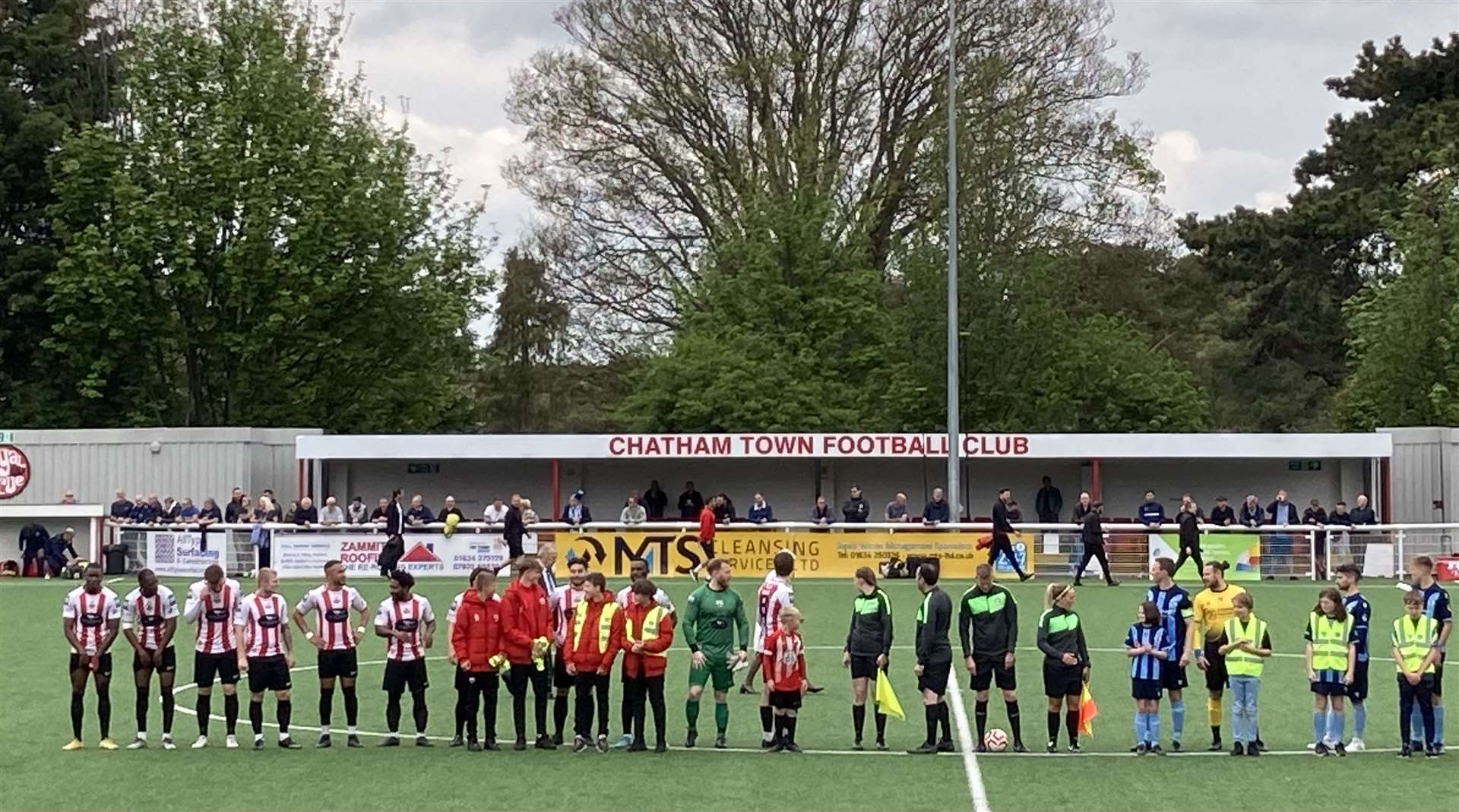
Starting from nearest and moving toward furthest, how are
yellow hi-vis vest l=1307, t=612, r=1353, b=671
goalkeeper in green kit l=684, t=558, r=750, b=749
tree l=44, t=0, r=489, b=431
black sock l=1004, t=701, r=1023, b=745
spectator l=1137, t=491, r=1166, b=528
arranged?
yellow hi-vis vest l=1307, t=612, r=1353, b=671
black sock l=1004, t=701, r=1023, b=745
goalkeeper in green kit l=684, t=558, r=750, b=749
spectator l=1137, t=491, r=1166, b=528
tree l=44, t=0, r=489, b=431

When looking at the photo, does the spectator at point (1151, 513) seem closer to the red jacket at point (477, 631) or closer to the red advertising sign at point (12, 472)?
the red jacket at point (477, 631)

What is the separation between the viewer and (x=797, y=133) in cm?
4950

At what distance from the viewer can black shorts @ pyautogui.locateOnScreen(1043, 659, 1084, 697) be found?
16.7m

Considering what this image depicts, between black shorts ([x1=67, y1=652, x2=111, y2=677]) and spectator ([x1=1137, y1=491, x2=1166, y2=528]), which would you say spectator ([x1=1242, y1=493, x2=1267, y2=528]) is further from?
black shorts ([x1=67, y1=652, x2=111, y2=677])

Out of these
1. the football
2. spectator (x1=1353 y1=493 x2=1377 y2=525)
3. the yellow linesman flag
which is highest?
spectator (x1=1353 y1=493 x2=1377 y2=525)

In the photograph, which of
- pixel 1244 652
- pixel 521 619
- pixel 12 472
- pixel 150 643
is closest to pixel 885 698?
pixel 1244 652

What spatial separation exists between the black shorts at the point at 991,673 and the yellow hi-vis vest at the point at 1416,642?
337cm

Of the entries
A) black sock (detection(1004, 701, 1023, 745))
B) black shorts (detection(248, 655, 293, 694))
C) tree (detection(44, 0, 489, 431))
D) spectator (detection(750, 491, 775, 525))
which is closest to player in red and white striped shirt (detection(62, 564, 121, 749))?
black shorts (detection(248, 655, 293, 694))

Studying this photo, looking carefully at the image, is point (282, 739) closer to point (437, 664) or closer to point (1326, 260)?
point (437, 664)

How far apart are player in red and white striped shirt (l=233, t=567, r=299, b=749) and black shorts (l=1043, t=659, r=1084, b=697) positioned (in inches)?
268

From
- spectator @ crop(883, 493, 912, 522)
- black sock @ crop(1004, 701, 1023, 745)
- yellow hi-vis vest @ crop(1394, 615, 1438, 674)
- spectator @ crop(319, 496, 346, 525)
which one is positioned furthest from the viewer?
spectator @ crop(883, 493, 912, 522)

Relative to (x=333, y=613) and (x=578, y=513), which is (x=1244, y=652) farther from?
(x=578, y=513)

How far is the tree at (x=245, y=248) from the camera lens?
47219 millimetres

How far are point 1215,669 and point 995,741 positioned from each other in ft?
6.89
